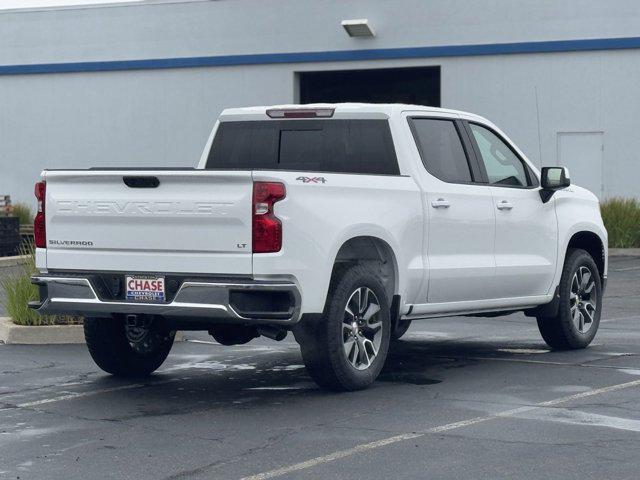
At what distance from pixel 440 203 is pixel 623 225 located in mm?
18316

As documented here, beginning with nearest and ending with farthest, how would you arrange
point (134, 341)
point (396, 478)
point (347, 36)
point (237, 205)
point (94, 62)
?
point (396, 478), point (237, 205), point (134, 341), point (347, 36), point (94, 62)

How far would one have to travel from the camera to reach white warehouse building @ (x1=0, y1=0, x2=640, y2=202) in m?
31.4

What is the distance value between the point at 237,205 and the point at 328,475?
2.44 meters

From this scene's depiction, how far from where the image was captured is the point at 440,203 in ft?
34.0

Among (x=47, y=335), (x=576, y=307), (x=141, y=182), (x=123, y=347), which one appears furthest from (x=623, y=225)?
(x=141, y=182)

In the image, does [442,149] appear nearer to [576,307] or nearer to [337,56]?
[576,307]

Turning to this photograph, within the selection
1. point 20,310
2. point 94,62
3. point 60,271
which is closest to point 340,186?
point 60,271

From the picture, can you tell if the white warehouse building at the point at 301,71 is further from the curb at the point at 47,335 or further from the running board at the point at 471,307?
the running board at the point at 471,307

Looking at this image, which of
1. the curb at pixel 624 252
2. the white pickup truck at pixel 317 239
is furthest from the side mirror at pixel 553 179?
the curb at pixel 624 252

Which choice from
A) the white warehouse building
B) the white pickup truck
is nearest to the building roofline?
the white warehouse building

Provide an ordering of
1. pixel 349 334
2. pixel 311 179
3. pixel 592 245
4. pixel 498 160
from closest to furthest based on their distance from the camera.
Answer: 1. pixel 311 179
2. pixel 349 334
3. pixel 498 160
4. pixel 592 245

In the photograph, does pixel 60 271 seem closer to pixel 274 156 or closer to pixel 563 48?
pixel 274 156

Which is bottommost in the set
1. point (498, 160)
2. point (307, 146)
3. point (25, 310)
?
point (25, 310)

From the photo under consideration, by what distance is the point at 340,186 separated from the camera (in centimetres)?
932
